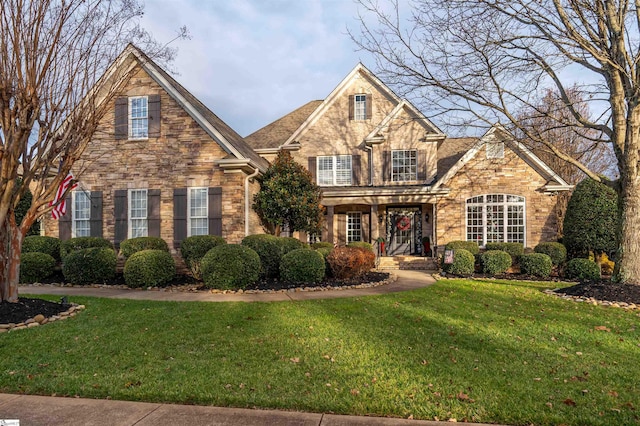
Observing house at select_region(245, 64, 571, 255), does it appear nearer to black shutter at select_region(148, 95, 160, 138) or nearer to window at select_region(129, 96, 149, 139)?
black shutter at select_region(148, 95, 160, 138)

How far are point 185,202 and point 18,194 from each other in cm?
636

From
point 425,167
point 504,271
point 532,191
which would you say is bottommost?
point 504,271

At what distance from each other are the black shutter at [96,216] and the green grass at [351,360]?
A: 6.96 metres

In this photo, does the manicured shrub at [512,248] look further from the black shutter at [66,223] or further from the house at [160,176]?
the black shutter at [66,223]

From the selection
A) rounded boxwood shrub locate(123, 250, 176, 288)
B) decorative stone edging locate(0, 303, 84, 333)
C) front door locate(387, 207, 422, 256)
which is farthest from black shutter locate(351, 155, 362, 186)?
decorative stone edging locate(0, 303, 84, 333)

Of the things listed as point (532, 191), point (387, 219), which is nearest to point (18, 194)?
point (387, 219)

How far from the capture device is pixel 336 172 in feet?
60.9

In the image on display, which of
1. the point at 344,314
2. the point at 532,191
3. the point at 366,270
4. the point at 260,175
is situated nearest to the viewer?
the point at 344,314

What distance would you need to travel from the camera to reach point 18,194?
23.2ft

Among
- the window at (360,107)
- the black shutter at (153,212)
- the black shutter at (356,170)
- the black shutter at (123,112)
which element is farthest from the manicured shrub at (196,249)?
the window at (360,107)

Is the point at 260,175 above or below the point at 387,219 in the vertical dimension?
above

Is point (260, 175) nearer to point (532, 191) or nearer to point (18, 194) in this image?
point (18, 194)

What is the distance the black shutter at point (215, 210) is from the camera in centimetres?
1305

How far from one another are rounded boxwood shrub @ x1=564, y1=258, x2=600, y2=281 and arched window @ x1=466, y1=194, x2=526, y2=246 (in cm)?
344
